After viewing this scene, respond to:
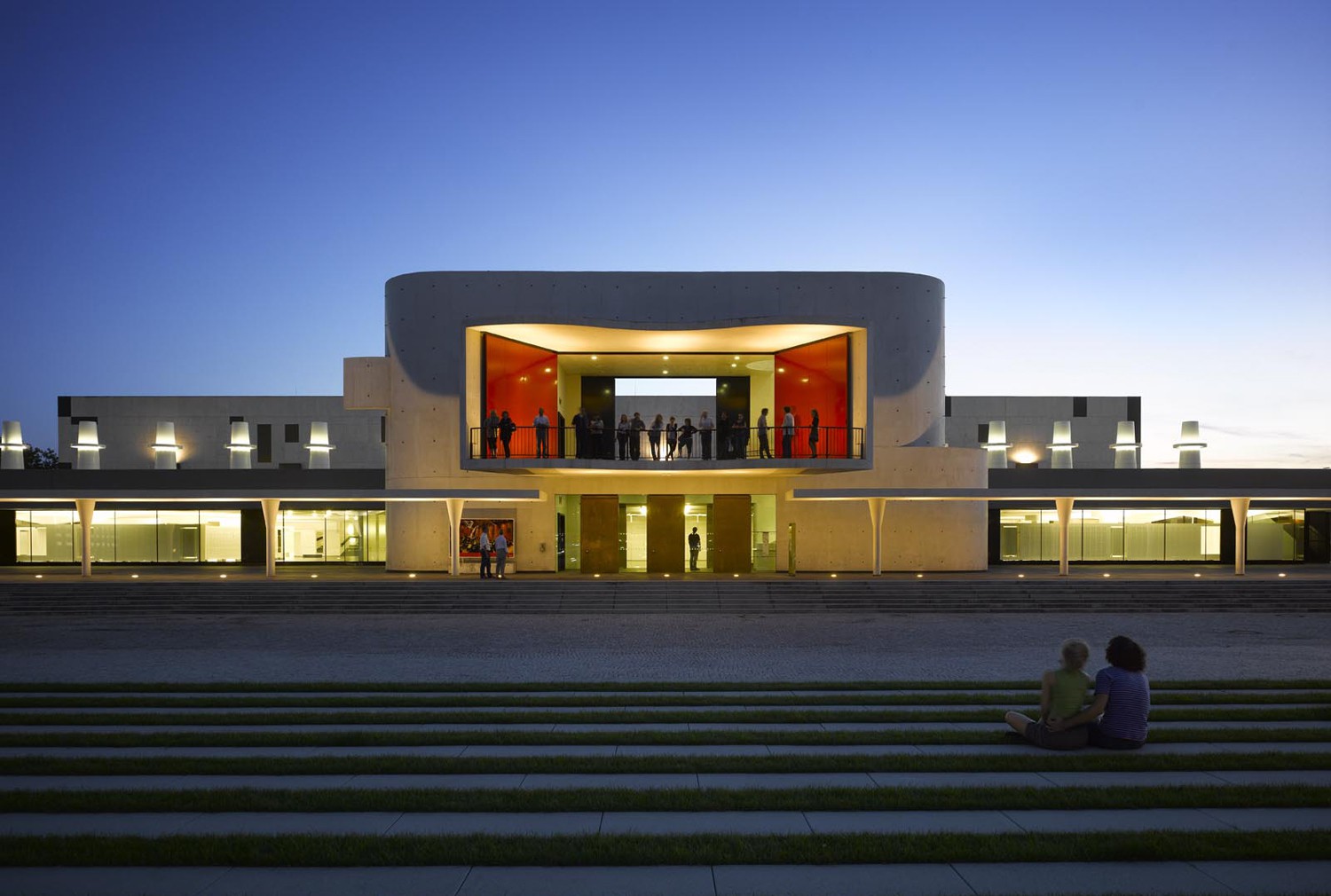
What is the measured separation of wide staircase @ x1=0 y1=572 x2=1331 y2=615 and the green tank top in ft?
44.9

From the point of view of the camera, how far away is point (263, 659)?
1464 cm

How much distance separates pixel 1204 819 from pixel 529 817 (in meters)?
4.94

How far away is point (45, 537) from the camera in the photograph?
35.8 metres

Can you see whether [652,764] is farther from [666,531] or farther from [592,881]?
[666,531]

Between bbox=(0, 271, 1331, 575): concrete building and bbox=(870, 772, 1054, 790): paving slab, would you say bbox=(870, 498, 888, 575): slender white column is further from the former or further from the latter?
bbox=(870, 772, 1054, 790): paving slab

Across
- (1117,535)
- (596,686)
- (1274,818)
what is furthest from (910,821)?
(1117,535)

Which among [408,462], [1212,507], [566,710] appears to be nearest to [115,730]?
[566,710]

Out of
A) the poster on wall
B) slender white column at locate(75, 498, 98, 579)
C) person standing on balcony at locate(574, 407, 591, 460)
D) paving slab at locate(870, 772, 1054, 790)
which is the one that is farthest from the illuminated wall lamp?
paving slab at locate(870, 772, 1054, 790)

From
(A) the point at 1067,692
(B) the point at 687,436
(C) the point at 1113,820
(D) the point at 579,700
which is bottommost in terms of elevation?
(D) the point at 579,700

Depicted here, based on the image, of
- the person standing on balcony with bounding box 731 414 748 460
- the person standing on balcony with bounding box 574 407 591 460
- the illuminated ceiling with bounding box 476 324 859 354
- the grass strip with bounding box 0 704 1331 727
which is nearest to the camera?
the grass strip with bounding box 0 704 1331 727

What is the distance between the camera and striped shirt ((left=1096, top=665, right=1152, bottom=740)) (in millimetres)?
8453

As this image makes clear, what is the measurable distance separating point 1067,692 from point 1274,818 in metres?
1.90

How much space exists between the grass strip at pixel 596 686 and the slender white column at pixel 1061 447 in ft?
90.9

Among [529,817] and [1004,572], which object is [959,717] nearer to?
[529,817]
